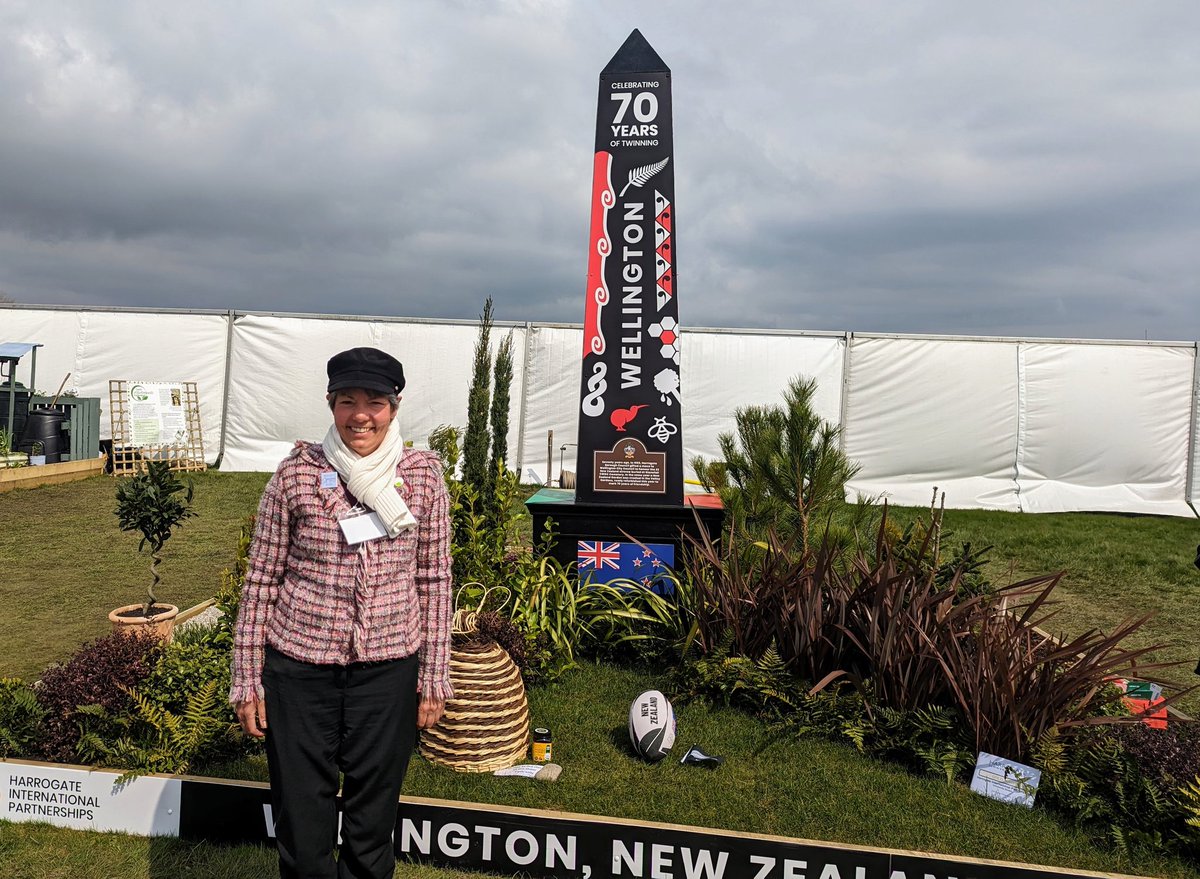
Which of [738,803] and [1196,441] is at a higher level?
[1196,441]

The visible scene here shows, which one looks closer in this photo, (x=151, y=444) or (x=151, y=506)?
(x=151, y=506)

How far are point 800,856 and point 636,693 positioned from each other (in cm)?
163

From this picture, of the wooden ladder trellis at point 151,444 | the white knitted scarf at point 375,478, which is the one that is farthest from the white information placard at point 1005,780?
the wooden ladder trellis at point 151,444

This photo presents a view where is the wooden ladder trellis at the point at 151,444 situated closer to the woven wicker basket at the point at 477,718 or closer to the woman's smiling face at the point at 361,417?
the woven wicker basket at the point at 477,718

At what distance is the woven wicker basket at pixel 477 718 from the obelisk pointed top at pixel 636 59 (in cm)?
372

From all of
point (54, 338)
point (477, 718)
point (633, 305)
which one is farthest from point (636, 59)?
point (54, 338)

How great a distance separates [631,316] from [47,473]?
10656 millimetres

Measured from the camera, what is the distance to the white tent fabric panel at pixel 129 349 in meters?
13.8

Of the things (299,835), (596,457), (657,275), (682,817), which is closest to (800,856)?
(682,817)

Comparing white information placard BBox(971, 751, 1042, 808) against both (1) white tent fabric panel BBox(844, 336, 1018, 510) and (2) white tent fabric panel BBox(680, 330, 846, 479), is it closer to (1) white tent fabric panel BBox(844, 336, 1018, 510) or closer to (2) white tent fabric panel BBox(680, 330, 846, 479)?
(2) white tent fabric panel BBox(680, 330, 846, 479)

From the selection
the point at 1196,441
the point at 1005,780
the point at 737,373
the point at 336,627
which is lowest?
the point at 1005,780

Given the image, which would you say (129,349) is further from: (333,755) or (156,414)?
(333,755)

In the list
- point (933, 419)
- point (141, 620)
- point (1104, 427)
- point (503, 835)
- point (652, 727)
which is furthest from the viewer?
point (933, 419)

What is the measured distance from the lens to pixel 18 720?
10.4ft
